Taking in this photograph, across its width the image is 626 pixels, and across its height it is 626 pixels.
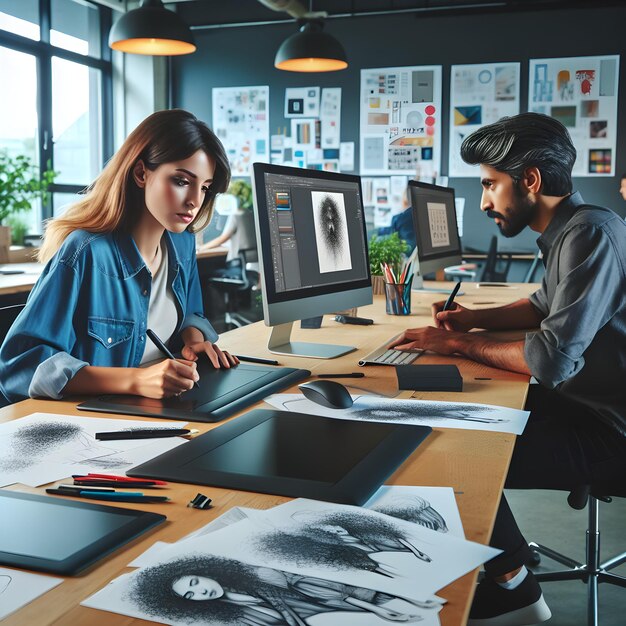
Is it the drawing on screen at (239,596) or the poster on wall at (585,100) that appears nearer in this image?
the drawing on screen at (239,596)

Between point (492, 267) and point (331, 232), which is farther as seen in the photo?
point (492, 267)

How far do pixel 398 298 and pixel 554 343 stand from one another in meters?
1.16

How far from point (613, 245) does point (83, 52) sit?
21.0ft

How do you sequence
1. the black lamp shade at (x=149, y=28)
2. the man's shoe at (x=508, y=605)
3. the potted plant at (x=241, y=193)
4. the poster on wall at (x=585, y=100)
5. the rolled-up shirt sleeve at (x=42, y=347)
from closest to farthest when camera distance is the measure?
the rolled-up shirt sleeve at (x=42, y=347), the man's shoe at (x=508, y=605), the black lamp shade at (x=149, y=28), the poster on wall at (x=585, y=100), the potted plant at (x=241, y=193)

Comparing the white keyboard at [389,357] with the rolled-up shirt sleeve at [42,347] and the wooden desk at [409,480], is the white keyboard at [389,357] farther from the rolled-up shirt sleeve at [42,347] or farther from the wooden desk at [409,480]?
the rolled-up shirt sleeve at [42,347]

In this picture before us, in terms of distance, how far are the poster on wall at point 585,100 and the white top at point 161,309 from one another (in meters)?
5.29

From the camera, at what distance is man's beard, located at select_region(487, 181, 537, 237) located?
190cm

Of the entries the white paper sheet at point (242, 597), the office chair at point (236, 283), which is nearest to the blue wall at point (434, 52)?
the office chair at point (236, 283)

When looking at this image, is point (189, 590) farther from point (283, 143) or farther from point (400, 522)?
point (283, 143)

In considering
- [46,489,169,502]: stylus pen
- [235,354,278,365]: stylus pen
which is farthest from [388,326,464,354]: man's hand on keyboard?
[46,489,169,502]: stylus pen

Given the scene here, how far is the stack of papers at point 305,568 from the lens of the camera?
64 cm

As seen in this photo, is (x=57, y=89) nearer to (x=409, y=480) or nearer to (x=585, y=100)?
(x=585, y=100)

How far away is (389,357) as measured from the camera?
6.12 feet

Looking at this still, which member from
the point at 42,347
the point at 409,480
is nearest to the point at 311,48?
the point at 42,347
